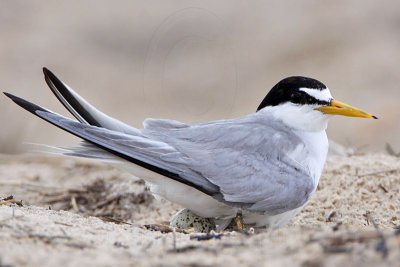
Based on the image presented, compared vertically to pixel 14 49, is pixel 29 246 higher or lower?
lower

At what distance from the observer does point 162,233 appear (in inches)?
159

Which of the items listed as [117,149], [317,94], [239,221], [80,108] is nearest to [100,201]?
[80,108]

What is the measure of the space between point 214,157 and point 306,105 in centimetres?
71

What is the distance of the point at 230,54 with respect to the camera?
431 inches

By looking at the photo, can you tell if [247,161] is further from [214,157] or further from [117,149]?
[117,149]

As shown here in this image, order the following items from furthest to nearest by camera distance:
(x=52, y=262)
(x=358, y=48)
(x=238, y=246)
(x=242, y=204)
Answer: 1. (x=358, y=48)
2. (x=242, y=204)
3. (x=238, y=246)
4. (x=52, y=262)

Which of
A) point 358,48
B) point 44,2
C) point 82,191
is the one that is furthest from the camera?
point 44,2

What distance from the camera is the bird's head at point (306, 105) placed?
4.75 metres

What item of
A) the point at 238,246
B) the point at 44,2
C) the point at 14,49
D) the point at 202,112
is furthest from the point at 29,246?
the point at 44,2

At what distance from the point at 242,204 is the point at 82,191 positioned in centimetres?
208

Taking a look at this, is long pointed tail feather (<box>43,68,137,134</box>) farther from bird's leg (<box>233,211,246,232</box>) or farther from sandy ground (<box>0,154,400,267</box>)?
bird's leg (<box>233,211,246,232</box>)

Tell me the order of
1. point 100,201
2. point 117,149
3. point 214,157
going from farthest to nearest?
point 100,201
point 214,157
point 117,149

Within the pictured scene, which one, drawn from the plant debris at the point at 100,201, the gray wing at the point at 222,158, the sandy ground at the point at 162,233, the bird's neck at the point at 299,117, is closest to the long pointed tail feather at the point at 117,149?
the gray wing at the point at 222,158

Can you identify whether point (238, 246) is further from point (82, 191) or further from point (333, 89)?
point (333, 89)
